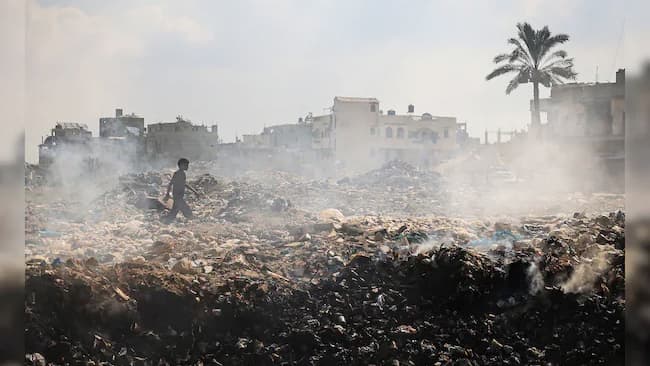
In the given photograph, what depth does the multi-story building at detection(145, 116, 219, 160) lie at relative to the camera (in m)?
7.46

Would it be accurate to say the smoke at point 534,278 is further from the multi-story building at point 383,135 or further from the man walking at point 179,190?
the man walking at point 179,190

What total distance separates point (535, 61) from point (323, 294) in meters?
4.47

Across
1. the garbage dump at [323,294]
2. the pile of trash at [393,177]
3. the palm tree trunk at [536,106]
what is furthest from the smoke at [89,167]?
the palm tree trunk at [536,106]

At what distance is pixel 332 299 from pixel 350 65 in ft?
10.3

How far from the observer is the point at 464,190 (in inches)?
444

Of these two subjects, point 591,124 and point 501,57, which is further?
point 591,124

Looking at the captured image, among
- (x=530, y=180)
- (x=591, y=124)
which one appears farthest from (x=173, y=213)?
(x=591, y=124)

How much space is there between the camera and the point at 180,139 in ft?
25.1

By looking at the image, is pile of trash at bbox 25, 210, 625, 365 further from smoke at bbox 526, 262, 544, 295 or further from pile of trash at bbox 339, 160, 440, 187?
pile of trash at bbox 339, 160, 440, 187

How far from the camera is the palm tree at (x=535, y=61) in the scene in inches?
287

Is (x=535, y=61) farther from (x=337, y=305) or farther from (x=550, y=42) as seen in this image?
(x=337, y=305)

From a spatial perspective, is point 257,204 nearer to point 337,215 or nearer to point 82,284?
point 337,215

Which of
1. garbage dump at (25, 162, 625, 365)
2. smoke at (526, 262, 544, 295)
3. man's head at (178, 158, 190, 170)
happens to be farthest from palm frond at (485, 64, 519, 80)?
man's head at (178, 158, 190, 170)

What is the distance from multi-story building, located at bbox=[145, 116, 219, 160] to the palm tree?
149 inches
